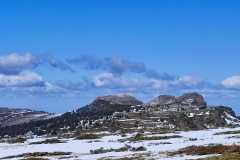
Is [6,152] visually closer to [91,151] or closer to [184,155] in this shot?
[91,151]

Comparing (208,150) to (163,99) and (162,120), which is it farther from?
(163,99)

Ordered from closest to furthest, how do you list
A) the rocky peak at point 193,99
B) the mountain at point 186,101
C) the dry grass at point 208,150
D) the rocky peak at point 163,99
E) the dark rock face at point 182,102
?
1. the dry grass at point 208,150
2. the dark rock face at point 182,102
3. the mountain at point 186,101
4. the rocky peak at point 193,99
5. the rocky peak at point 163,99

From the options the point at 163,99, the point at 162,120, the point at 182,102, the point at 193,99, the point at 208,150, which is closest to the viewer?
the point at 208,150

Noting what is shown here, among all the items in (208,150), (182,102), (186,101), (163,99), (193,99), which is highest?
(163,99)

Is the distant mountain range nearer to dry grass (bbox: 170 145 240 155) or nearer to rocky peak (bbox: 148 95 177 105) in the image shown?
rocky peak (bbox: 148 95 177 105)

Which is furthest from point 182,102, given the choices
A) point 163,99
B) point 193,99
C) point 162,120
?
point 162,120

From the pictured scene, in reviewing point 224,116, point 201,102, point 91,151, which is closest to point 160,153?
point 91,151

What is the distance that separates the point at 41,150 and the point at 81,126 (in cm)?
A: 6323

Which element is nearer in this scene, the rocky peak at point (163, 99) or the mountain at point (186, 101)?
the mountain at point (186, 101)

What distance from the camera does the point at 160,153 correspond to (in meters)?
52.1

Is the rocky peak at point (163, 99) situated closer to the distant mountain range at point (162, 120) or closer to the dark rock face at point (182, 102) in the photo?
the dark rock face at point (182, 102)

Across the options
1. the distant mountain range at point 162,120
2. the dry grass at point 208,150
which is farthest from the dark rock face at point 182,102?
the dry grass at point 208,150

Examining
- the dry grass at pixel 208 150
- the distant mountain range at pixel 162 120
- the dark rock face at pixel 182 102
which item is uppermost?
the dark rock face at pixel 182 102

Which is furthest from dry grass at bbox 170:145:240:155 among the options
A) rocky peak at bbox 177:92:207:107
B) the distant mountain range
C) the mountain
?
rocky peak at bbox 177:92:207:107
